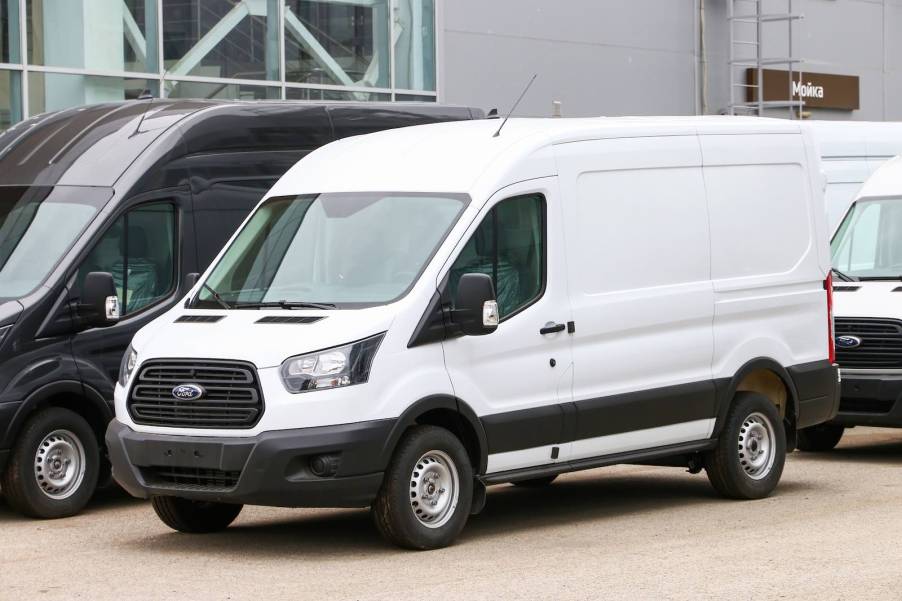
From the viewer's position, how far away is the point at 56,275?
431 inches

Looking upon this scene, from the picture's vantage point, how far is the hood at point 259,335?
29.2ft

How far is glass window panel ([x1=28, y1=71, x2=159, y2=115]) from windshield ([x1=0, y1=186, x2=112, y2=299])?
7.58 m

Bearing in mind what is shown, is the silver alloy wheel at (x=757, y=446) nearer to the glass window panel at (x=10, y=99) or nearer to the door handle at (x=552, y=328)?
the door handle at (x=552, y=328)

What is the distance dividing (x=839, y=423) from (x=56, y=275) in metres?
6.04

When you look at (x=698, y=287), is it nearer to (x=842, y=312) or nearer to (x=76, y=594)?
(x=842, y=312)

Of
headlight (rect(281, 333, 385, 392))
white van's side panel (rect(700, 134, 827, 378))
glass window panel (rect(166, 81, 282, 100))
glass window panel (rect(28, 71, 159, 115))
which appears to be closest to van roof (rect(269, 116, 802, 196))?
white van's side panel (rect(700, 134, 827, 378))

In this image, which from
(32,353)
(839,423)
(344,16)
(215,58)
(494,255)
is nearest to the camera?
(494,255)

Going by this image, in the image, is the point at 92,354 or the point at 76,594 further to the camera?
the point at 92,354

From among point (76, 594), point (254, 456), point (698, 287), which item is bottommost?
point (76, 594)

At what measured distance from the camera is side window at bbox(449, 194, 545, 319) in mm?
9609

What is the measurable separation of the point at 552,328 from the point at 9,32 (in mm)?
11059

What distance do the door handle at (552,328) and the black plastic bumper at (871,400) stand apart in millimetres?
4106

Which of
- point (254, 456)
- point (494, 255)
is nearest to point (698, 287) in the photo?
point (494, 255)

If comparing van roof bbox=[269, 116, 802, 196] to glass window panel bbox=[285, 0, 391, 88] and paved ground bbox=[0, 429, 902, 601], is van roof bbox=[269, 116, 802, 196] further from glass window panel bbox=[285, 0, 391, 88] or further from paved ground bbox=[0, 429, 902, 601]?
glass window panel bbox=[285, 0, 391, 88]
